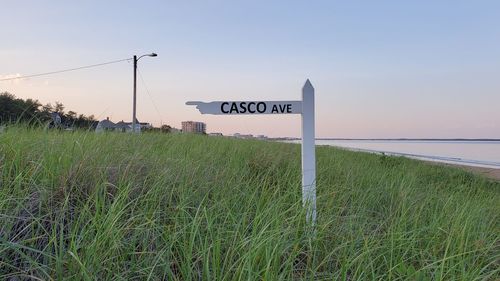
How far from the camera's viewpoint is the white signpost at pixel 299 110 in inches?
133

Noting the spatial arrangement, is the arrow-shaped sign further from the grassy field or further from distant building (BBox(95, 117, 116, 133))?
distant building (BBox(95, 117, 116, 133))

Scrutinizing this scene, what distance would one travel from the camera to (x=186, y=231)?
250cm

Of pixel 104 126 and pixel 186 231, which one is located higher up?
pixel 104 126

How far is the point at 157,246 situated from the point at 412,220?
229cm

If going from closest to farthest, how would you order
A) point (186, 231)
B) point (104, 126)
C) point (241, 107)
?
point (186, 231) → point (241, 107) → point (104, 126)

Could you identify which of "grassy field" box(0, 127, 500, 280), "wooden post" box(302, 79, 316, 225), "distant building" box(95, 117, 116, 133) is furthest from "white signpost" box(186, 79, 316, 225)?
"distant building" box(95, 117, 116, 133)

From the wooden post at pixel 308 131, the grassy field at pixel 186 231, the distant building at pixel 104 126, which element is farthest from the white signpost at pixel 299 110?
the distant building at pixel 104 126

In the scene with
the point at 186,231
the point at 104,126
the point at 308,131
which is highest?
the point at 104,126

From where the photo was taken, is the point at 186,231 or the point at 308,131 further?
the point at 308,131

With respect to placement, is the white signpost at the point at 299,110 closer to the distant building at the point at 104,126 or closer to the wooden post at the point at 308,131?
the wooden post at the point at 308,131

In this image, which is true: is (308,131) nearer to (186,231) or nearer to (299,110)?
(299,110)

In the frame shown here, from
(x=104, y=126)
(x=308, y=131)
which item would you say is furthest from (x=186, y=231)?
(x=104, y=126)

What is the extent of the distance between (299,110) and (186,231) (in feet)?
5.17

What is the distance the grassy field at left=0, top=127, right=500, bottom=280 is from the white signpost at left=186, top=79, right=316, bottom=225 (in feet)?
1.05
